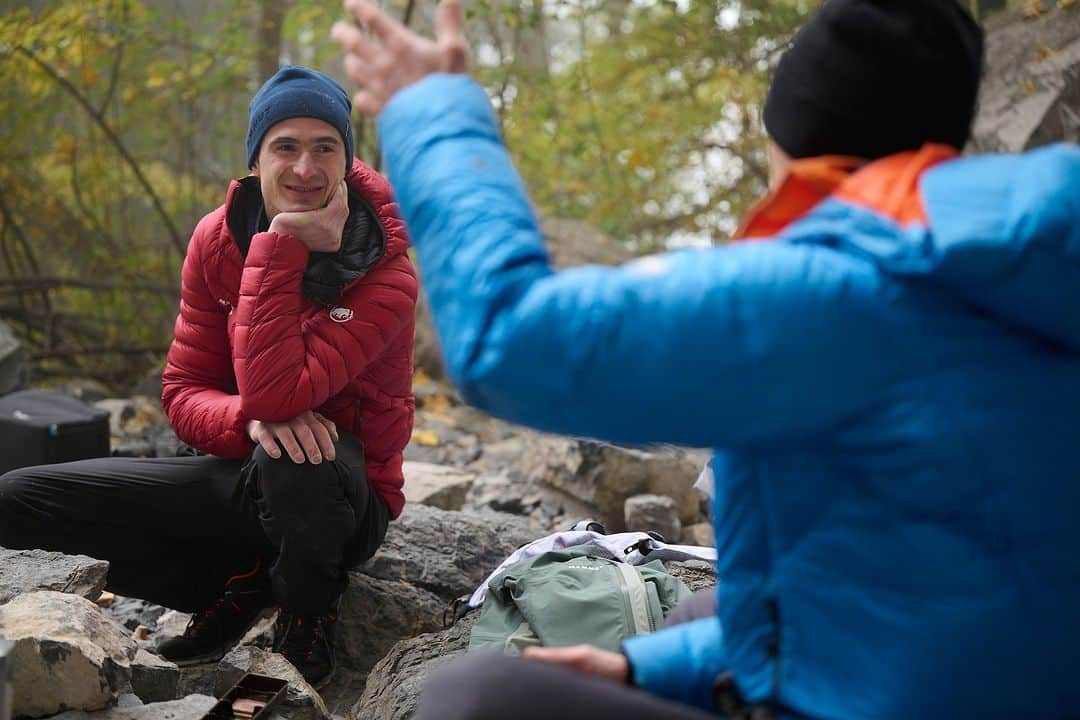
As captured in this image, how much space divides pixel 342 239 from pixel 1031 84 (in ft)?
15.9

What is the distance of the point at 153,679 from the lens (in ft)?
9.45

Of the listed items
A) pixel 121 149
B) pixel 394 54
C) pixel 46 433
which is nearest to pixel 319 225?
pixel 394 54

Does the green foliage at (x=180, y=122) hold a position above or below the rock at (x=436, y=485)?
above

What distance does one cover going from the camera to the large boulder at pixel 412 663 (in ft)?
9.21

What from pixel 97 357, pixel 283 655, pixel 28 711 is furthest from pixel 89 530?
pixel 97 357

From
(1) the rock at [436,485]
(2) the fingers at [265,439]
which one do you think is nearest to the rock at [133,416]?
(1) the rock at [436,485]

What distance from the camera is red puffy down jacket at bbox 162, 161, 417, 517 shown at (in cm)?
310

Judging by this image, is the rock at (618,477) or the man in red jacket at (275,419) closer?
the man in red jacket at (275,419)

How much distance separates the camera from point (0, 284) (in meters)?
8.44

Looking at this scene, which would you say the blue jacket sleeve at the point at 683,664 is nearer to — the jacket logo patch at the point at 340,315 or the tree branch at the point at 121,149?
the jacket logo patch at the point at 340,315

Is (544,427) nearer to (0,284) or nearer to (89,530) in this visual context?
(89,530)

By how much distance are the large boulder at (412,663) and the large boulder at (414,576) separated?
1.23ft

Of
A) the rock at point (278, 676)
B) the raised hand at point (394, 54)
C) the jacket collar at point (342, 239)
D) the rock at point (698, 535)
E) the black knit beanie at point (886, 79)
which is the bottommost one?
the rock at point (698, 535)

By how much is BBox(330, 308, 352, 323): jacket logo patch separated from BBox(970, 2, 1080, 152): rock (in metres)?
4.47
